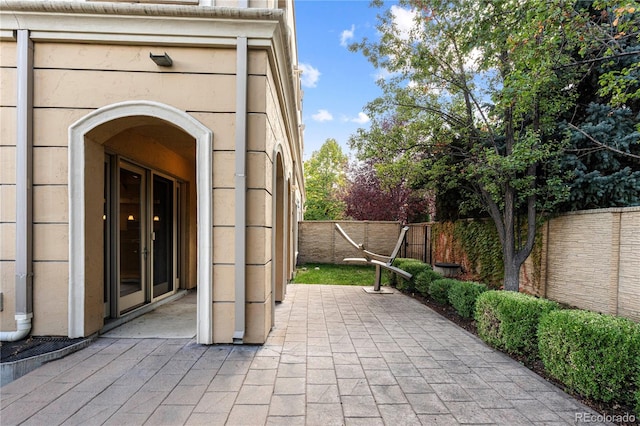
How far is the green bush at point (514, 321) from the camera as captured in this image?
9.92ft

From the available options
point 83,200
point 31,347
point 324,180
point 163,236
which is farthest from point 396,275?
point 324,180

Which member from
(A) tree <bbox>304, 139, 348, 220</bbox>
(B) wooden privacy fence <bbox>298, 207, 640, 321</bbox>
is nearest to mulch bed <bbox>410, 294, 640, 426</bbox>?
(B) wooden privacy fence <bbox>298, 207, 640, 321</bbox>

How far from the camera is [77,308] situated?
310 cm

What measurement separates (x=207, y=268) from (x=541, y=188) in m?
5.17

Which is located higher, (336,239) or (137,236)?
(137,236)

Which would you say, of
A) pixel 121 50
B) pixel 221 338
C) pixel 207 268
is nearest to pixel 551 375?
pixel 221 338

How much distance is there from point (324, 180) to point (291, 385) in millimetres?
21716

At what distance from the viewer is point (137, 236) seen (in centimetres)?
441

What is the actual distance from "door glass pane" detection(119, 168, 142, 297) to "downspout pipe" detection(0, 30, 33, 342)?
106cm

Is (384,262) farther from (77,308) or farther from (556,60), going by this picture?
(77,308)

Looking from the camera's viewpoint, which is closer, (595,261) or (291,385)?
(291,385)

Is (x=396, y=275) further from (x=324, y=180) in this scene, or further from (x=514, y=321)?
(x=324, y=180)

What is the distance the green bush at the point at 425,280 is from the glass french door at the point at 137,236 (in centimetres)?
513

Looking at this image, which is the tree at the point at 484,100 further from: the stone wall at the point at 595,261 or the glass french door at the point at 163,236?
the glass french door at the point at 163,236
